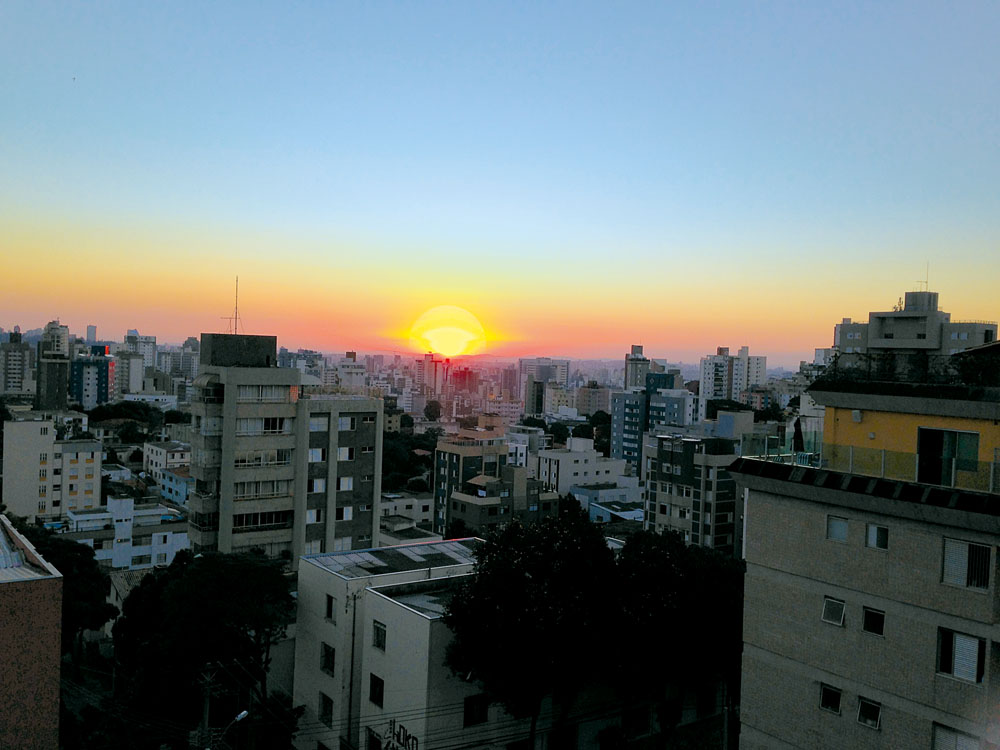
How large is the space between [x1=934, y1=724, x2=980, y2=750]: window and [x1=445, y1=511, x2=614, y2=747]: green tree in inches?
207

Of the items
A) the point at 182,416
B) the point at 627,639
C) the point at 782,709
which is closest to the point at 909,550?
the point at 782,709

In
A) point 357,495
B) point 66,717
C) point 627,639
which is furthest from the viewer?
point 357,495

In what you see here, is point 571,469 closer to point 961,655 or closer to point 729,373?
point 961,655

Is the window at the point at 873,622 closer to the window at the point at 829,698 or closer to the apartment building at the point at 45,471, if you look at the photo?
the window at the point at 829,698

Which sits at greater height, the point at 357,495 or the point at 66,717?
the point at 357,495

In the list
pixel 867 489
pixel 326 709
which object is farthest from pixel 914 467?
pixel 326 709

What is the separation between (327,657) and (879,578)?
10153 millimetres

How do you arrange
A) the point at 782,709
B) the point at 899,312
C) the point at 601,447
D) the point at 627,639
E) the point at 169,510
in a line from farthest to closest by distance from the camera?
the point at 601,447 < the point at 899,312 < the point at 169,510 < the point at 627,639 < the point at 782,709

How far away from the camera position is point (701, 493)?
3145 cm

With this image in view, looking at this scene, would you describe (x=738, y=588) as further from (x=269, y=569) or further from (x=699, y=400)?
(x=699, y=400)

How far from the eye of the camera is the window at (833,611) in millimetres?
7867

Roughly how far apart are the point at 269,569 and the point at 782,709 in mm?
10273

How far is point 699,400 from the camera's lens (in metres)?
83.7

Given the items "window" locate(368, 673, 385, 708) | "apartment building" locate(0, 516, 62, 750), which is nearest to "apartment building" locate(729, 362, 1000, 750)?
"window" locate(368, 673, 385, 708)
